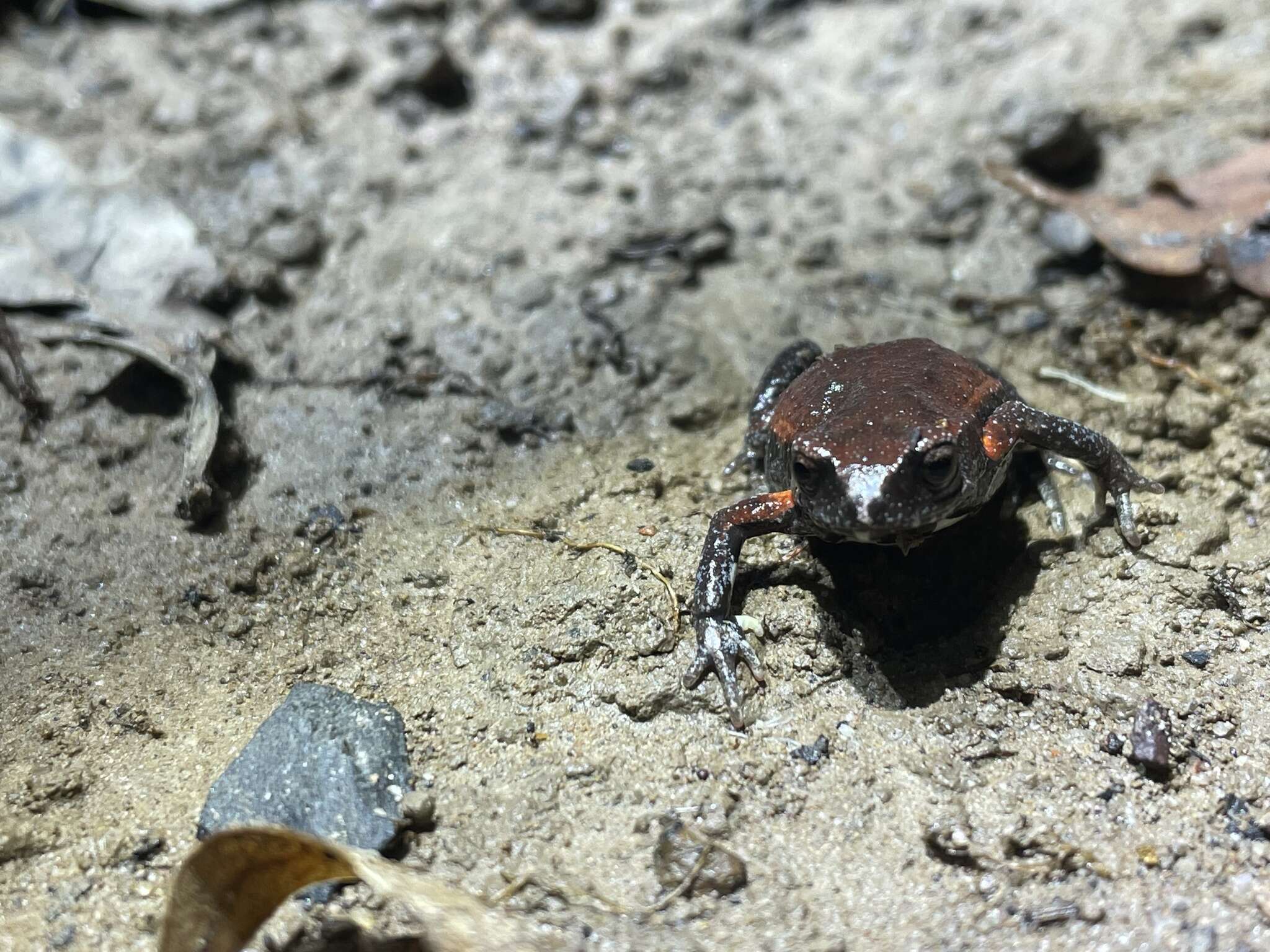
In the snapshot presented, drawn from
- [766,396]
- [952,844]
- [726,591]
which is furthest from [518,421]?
[952,844]

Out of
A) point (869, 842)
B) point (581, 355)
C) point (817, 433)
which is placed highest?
point (817, 433)

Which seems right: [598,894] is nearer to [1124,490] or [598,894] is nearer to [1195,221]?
[1124,490]

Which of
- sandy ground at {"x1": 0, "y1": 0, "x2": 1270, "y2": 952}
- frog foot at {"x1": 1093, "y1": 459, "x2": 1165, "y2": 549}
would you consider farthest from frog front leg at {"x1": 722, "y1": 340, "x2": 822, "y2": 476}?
frog foot at {"x1": 1093, "y1": 459, "x2": 1165, "y2": 549}

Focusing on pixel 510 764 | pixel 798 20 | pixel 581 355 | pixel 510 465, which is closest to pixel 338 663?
pixel 510 764

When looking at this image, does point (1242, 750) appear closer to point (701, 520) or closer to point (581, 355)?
point (701, 520)

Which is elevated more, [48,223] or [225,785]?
[48,223]
